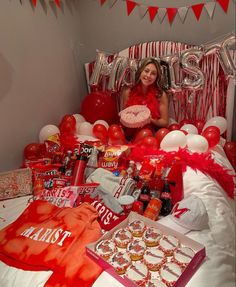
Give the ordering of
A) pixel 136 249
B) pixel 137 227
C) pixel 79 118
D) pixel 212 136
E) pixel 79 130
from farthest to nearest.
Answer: pixel 79 118, pixel 79 130, pixel 212 136, pixel 137 227, pixel 136 249

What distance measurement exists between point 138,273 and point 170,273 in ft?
0.36

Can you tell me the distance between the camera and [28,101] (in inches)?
83.4

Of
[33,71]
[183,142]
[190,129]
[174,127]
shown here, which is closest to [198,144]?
[183,142]

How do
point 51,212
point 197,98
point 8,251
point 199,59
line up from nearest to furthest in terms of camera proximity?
point 8,251
point 51,212
point 199,59
point 197,98

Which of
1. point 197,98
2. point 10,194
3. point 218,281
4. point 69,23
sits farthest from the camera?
point 69,23

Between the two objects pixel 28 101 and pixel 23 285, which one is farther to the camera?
pixel 28 101

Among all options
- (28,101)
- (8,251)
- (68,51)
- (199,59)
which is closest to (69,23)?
(68,51)

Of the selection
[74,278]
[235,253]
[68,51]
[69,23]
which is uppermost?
[69,23]

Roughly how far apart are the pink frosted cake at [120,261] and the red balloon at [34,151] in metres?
1.10

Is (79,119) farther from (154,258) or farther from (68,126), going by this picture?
(154,258)

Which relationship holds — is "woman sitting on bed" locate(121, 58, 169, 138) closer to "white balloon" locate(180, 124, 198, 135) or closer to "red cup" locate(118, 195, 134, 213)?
"white balloon" locate(180, 124, 198, 135)

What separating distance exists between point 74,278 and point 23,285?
0.20 m

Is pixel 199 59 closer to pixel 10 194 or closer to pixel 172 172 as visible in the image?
pixel 172 172

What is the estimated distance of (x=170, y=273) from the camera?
3.54 ft
